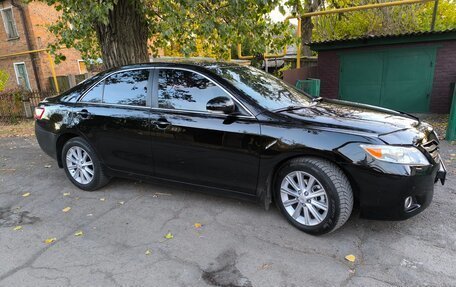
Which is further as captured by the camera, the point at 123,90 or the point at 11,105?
the point at 11,105

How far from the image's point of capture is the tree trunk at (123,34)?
5984 mm

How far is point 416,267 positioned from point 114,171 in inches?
135

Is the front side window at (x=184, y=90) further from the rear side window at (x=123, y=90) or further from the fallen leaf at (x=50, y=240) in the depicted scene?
the fallen leaf at (x=50, y=240)

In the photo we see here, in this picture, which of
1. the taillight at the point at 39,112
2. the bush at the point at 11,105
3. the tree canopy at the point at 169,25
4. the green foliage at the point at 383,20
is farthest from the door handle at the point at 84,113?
the green foliage at the point at 383,20

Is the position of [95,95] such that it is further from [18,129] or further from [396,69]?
[396,69]

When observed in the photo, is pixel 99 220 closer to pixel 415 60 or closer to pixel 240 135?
pixel 240 135

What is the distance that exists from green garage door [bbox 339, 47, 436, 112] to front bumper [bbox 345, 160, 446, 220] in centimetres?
669

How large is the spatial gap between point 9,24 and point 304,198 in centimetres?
2032

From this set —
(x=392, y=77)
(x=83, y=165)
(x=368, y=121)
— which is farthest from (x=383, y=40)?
(x=83, y=165)

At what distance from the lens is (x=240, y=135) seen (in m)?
3.30

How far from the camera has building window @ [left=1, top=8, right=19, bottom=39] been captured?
17.5 m

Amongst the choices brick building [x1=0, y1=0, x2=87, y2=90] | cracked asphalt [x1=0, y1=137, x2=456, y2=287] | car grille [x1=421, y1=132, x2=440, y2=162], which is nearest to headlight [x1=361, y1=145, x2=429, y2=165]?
car grille [x1=421, y1=132, x2=440, y2=162]

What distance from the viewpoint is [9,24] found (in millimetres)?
17812

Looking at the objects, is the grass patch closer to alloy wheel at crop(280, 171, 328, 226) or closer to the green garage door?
alloy wheel at crop(280, 171, 328, 226)
